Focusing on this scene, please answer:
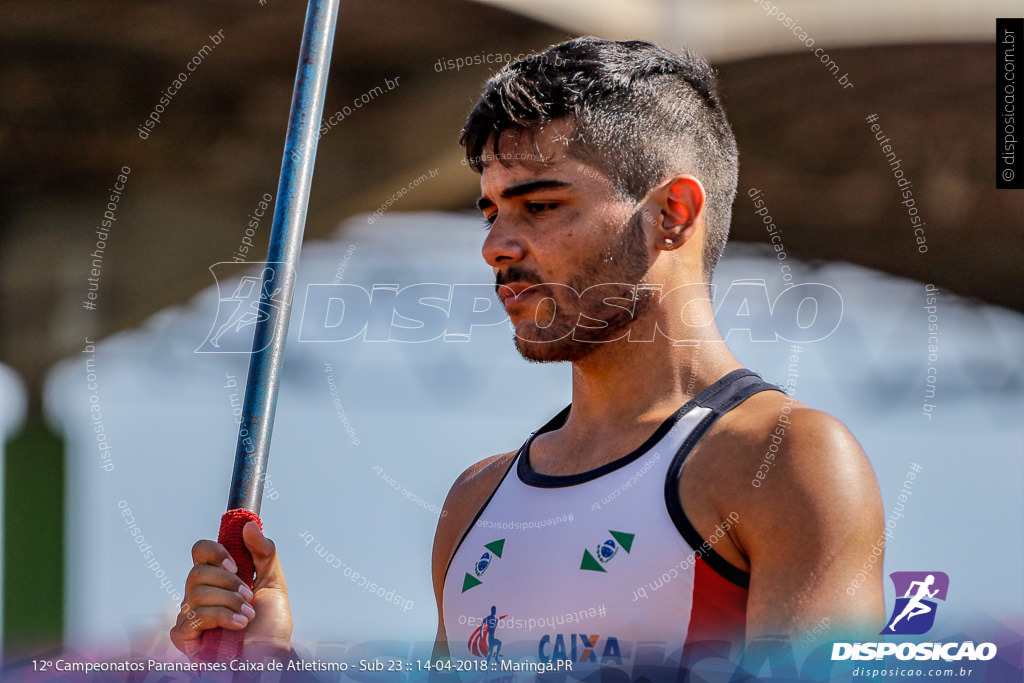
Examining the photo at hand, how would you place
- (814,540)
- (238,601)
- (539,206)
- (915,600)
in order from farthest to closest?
(915,600)
(539,206)
(238,601)
(814,540)

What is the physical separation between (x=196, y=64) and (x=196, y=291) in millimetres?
2108

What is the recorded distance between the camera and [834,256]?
797 cm

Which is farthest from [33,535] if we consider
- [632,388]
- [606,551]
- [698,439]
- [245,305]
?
[698,439]

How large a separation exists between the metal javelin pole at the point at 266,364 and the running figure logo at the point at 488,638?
516mm

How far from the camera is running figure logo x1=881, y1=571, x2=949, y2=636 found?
2.49 meters

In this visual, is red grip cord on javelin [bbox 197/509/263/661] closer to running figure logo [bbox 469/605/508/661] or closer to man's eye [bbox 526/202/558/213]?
running figure logo [bbox 469/605/508/661]

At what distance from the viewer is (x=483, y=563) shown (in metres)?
2.35

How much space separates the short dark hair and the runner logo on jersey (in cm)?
83

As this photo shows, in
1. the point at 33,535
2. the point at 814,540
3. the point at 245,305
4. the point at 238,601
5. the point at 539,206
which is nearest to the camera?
the point at 814,540

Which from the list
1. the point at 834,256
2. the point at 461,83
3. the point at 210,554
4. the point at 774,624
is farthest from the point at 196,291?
the point at 774,624

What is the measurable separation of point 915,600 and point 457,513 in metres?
1.21

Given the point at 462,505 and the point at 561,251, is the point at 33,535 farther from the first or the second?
the point at 561,251
